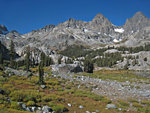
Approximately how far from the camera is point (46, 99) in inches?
687

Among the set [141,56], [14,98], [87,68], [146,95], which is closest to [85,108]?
[14,98]

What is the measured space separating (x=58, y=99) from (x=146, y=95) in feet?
53.0

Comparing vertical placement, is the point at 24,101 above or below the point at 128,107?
above

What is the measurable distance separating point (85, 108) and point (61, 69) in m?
39.4

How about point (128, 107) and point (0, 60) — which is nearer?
point (128, 107)

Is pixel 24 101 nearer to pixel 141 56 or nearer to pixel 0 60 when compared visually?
pixel 0 60

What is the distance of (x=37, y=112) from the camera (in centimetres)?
1270

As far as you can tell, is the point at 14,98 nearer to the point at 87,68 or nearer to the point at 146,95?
the point at 146,95

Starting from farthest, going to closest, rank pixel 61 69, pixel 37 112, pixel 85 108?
pixel 61 69 < pixel 85 108 < pixel 37 112

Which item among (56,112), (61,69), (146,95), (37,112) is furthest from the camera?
(61,69)

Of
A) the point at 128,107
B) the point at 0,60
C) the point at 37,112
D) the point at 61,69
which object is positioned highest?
the point at 0,60

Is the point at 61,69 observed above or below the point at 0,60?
below

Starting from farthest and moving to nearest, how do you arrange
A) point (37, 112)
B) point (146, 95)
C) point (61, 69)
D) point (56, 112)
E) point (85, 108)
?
point (61, 69) → point (146, 95) → point (85, 108) → point (56, 112) → point (37, 112)

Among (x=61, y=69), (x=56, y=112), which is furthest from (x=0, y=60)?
(x=56, y=112)
